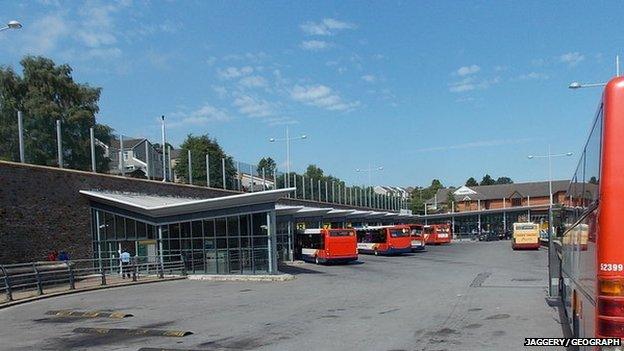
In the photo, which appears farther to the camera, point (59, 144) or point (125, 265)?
point (59, 144)

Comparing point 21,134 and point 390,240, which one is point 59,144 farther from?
point 390,240

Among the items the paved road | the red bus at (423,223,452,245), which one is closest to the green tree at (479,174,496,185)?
the red bus at (423,223,452,245)

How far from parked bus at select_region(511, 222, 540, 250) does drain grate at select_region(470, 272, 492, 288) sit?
88.6ft

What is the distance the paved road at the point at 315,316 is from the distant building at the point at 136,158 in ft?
41.5

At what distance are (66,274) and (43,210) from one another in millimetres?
3767

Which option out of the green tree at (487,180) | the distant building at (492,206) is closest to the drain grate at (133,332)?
the distant building at (492,206)

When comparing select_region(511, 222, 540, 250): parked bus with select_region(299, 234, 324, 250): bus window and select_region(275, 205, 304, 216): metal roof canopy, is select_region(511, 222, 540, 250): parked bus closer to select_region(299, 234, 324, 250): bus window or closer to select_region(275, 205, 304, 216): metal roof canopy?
select_region(299, 234, 324, 250): bus window

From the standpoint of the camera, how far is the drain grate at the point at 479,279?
22.4 metres

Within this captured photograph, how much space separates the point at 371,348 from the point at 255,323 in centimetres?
430

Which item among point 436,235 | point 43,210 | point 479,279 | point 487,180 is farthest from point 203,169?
point 487,180

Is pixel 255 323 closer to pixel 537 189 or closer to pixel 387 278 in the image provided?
pixel 387 278

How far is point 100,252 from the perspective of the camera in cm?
3203

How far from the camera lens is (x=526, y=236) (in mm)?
52969

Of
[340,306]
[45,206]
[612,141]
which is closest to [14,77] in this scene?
[45,206]
